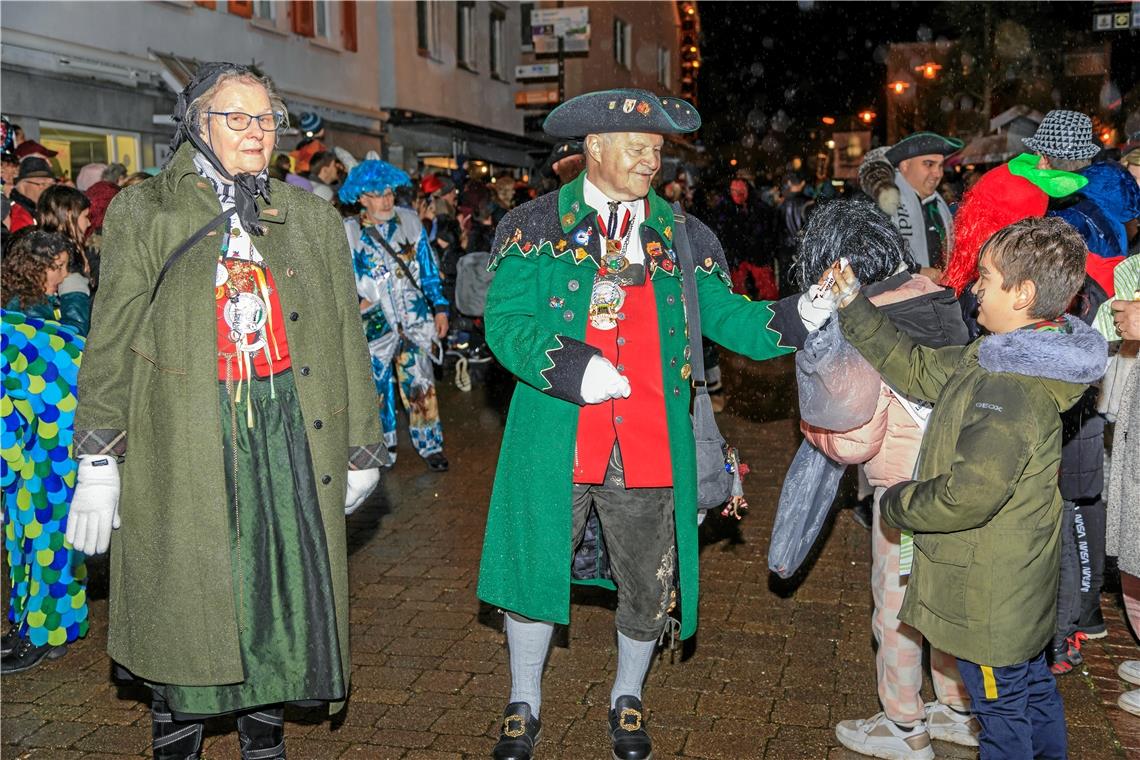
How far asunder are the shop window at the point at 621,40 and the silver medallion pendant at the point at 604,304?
33871mm

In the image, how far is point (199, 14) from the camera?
1603cm

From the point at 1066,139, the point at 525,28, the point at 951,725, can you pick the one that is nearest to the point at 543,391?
the point at 951,725

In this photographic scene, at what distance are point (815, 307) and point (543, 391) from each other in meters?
0.86

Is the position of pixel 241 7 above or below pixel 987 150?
above

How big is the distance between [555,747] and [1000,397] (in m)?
1.97

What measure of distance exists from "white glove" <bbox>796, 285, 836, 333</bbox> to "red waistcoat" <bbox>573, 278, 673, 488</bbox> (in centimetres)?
48

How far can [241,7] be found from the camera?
17.1m

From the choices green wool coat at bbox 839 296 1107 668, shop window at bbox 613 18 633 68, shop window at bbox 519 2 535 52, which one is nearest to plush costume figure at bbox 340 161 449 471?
green wool coat at bbox 839 296 1107 668

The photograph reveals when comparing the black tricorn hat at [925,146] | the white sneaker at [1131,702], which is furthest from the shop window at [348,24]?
the white sneaker at [1131,702]

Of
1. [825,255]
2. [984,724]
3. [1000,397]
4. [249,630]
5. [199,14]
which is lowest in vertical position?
[984,724]

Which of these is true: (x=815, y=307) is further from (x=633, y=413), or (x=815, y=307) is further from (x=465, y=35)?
(x=465, y=35)

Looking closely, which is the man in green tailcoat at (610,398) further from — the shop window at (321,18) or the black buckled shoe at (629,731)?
the shop window at (321,18)

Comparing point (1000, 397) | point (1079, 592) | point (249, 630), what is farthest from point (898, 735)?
point (249, 630)

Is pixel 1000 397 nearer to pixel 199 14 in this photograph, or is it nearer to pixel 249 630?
pixel 249 630
